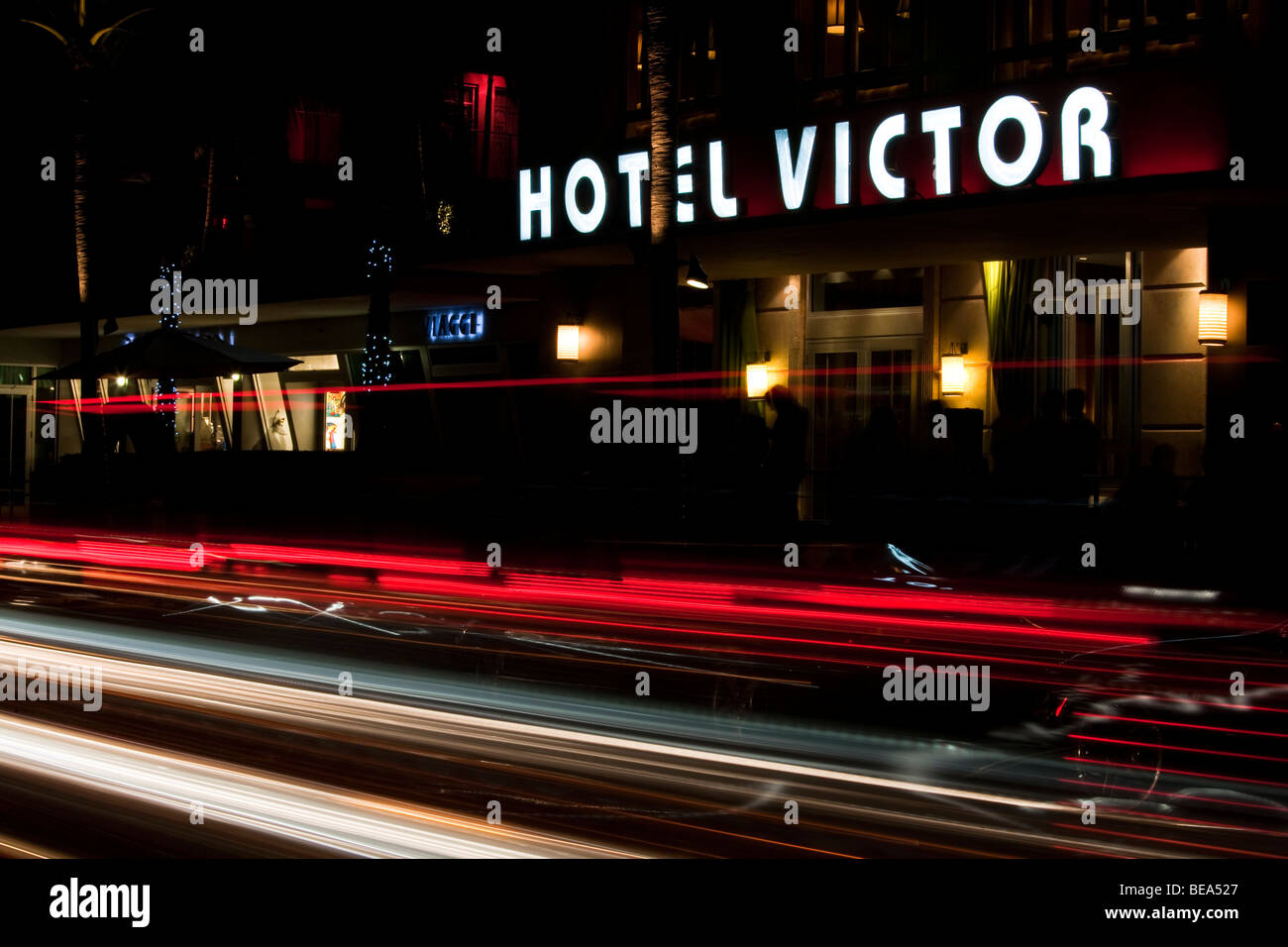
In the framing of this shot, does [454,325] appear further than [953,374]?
Yes

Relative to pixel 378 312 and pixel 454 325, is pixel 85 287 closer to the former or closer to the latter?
pixel 454 325

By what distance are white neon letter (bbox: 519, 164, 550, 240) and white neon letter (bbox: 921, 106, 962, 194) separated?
5.51 metres

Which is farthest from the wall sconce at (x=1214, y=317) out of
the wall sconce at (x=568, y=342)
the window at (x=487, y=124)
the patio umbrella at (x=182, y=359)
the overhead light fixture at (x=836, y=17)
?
the window at (x=487, y=124)

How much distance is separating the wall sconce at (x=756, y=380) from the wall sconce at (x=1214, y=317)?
826cm

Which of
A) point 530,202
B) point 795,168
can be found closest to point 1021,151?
point 795,168

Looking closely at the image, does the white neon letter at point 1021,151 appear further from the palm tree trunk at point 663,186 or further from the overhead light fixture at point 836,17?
the overhead light fixture at point 836,17

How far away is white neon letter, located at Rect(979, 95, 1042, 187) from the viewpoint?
1392cm

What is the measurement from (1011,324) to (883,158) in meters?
4.22

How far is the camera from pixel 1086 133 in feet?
45.1

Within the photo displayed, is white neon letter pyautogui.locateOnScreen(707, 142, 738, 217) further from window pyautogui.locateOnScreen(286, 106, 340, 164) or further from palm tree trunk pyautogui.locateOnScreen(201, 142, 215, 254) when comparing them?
window pyautogui.locateOnScreen(286, 106, 340, 164)

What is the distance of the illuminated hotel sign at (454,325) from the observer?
25.4 metres

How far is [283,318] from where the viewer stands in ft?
95.8
